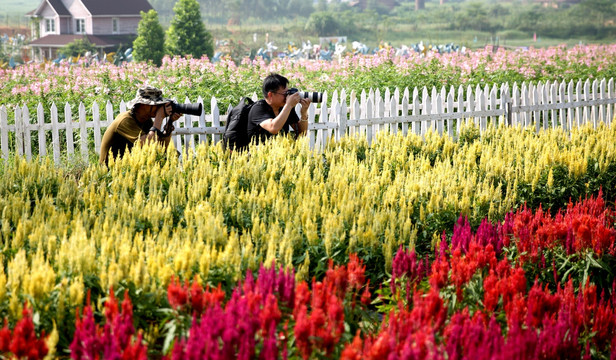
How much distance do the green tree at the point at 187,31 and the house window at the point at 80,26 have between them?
33.9 meters

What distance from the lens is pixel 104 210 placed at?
445cm

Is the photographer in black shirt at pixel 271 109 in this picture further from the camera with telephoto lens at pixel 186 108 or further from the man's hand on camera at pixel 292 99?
the camera with telephoto lens at pixel 186 108

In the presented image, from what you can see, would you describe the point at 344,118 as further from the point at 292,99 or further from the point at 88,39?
the point at 88,39


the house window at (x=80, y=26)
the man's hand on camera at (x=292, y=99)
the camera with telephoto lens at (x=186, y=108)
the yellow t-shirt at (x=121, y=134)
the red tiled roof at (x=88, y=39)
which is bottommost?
the yellow t-shirt at (x=121, y=134)

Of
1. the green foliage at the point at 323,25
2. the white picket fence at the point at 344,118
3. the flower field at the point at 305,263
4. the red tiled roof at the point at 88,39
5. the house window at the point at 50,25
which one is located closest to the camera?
the flower field at the point at 305,263

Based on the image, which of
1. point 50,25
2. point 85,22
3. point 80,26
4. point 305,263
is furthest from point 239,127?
point 50,25

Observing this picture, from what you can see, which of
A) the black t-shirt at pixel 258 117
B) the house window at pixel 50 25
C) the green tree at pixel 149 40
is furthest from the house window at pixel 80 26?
the black t-shirt at pixel 258 117

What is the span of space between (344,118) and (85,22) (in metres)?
78.0

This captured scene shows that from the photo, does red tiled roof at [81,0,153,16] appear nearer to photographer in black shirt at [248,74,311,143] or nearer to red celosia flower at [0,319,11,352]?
photographer in black shirt at [248,74,311,143]

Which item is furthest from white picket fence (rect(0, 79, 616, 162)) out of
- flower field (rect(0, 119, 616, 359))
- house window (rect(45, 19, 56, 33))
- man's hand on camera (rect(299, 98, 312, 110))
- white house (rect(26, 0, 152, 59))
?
house window (rect(45, 19, 56, 33))

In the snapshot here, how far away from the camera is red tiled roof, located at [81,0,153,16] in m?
79.0

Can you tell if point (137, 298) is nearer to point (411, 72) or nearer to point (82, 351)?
point (82, 351)

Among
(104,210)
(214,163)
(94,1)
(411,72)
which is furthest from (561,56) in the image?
(94,1)

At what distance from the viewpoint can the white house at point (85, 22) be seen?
76.3 metres
